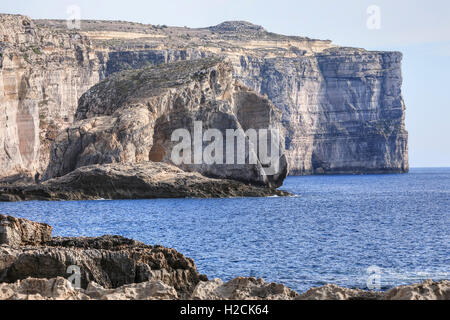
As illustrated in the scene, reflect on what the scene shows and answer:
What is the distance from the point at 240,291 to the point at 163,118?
195 feet

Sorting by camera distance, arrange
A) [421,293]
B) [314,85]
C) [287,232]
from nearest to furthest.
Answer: [421,293], [287,232], [314,85]

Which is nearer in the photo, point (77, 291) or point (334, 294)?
point (334, 294)

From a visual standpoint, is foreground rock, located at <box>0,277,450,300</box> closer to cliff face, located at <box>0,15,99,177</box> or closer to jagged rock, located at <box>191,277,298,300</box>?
jagged rock, located at <box>191,277,298,300</box>

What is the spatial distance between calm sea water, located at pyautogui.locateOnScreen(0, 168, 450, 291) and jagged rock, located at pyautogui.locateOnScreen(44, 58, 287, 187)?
590 cm

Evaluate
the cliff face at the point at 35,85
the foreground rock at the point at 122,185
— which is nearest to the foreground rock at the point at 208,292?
the foreground rock at the point at 122,185

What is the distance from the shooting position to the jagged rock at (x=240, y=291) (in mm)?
16188

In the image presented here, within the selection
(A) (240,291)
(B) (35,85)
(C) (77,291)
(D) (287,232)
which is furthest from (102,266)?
(B) (35,85)

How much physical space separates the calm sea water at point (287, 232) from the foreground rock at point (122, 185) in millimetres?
1788

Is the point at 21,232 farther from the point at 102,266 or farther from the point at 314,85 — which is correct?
the point at 314,85

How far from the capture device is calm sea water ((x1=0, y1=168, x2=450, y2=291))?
97.2ft

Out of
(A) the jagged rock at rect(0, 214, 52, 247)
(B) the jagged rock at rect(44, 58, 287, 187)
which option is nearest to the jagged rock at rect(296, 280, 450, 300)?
(A) the jagged rock at rect(0, 214, 52, 247)

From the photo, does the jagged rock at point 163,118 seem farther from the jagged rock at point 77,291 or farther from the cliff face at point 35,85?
the jagged rock at point 77,291

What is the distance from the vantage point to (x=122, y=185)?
→ 217 feet
